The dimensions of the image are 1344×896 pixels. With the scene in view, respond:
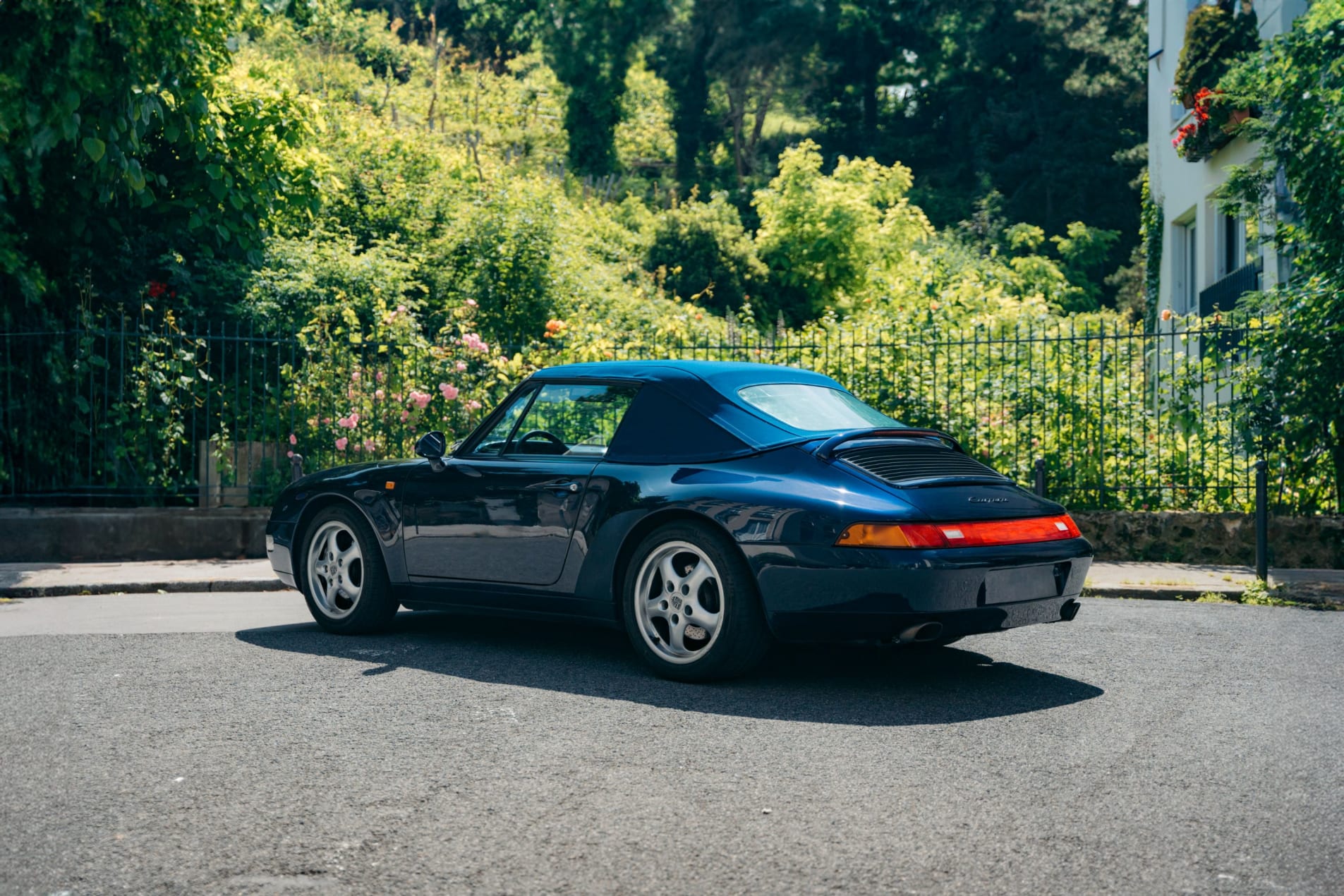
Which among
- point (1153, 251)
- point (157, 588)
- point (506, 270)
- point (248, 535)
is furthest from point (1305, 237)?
point (1153, 251)

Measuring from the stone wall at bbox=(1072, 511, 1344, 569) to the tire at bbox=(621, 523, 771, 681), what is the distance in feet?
21.8

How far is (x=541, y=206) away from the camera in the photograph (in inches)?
798

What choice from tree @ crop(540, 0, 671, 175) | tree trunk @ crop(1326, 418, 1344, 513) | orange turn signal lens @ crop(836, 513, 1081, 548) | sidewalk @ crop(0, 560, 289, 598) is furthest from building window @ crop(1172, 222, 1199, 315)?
tree @ crop(540, 0, 671, 175)

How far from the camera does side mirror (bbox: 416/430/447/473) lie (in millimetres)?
7613

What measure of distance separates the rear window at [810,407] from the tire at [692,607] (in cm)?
83

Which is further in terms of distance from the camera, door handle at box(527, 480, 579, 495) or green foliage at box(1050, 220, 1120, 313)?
green foliage at box(1050, 220, 1120, 313)

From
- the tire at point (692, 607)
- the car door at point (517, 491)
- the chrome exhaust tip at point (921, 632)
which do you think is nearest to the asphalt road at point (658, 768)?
the tire at point (692, 607)

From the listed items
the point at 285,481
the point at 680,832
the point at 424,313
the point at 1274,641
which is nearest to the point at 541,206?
the point at 424,313

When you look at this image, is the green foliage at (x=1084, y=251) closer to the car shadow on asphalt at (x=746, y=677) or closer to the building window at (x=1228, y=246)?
the building window at (x=1228, y=246)

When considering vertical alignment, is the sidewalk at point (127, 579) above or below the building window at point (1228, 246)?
below

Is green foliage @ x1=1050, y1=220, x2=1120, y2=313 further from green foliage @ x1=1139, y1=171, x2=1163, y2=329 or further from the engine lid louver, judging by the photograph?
the engine lid louver

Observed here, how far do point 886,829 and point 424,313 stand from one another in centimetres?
1590

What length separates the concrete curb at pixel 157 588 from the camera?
11.0 m

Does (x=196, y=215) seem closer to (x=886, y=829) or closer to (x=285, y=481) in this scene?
(x=285, y=481)
